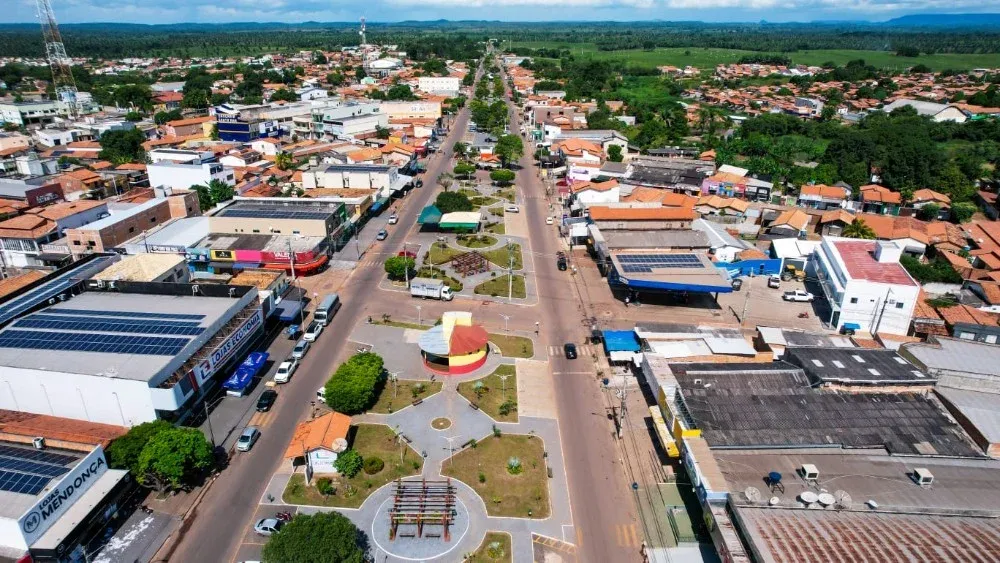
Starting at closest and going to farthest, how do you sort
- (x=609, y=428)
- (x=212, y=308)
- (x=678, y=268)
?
(x=609, y=428)
(x=212, y=308)
(x=678, y=268)

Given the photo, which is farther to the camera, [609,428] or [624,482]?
[609,428]

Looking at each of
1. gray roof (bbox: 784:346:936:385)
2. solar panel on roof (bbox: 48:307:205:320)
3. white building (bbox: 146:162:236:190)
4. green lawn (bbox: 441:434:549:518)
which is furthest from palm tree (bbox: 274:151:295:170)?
gray roof (bbox: 784:346:936:385)

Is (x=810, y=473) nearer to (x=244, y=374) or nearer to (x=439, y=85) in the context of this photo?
(x=244, y=374)

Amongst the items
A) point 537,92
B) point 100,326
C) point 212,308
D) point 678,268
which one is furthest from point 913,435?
point 537,92

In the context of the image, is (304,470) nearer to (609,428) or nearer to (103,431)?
(103,431)

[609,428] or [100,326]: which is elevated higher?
[100,326]

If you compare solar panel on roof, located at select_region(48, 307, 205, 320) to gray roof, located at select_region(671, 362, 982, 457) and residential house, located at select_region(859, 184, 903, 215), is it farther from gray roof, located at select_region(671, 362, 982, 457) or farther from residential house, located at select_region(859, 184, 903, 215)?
residential house, located at select_region(859, 184, 903, 215)

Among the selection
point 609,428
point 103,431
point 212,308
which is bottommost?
point 609,428
